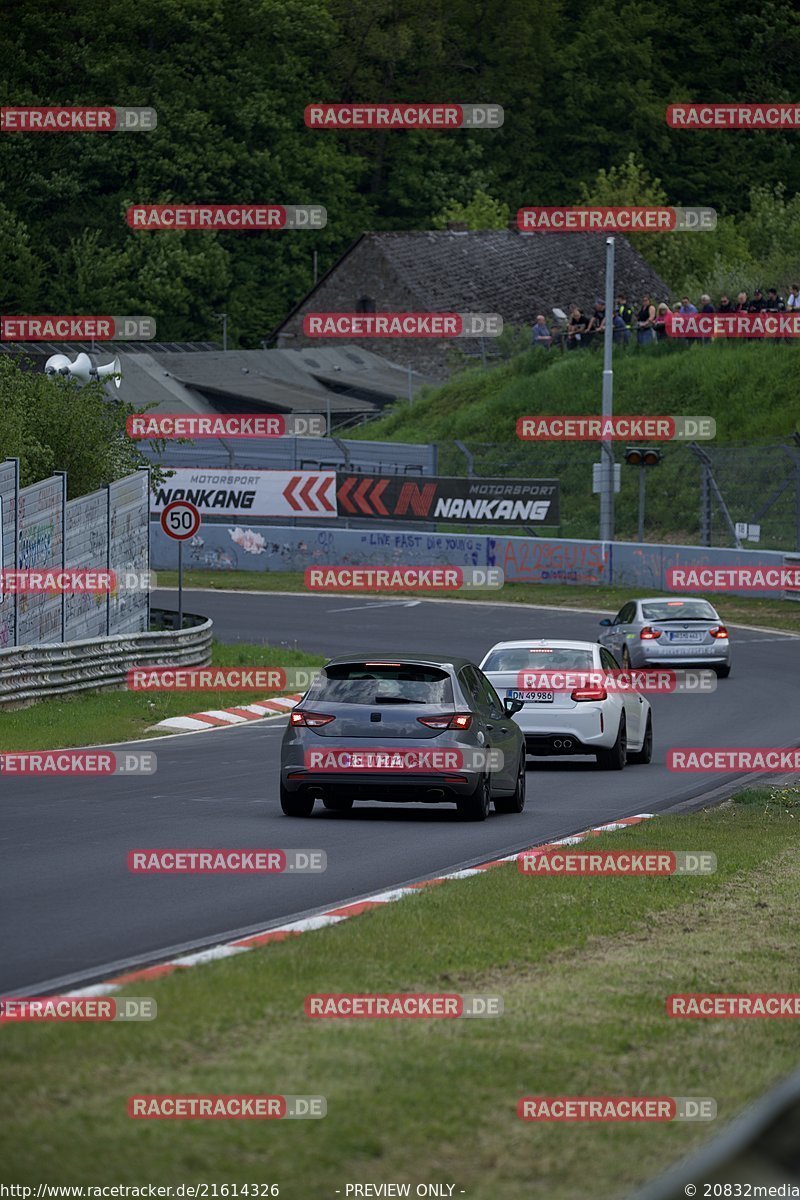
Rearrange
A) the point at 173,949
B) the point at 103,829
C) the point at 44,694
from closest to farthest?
the point at 173,949
the point at 103,829
the point at 44,694

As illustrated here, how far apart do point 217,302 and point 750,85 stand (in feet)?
99.2

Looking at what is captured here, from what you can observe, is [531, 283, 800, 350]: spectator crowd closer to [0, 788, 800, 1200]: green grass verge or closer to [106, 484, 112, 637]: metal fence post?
[106, 484, 112, 637]: metal fence post

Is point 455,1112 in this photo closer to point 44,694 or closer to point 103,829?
point 103,829

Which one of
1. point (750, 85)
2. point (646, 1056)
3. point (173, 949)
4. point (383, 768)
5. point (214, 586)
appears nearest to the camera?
point (646, 1056)

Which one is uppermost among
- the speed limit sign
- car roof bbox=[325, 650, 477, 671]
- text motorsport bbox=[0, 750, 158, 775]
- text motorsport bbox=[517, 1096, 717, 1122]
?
the speed limit sign

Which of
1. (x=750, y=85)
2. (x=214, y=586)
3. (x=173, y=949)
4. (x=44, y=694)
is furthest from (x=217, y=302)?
(x=173, y=949)

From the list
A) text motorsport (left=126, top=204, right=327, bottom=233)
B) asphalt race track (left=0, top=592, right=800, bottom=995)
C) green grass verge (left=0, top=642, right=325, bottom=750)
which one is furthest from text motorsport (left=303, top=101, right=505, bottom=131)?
asphalt race track (left=0, top=592, right=800, bottom=995)

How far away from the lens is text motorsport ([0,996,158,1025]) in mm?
7426

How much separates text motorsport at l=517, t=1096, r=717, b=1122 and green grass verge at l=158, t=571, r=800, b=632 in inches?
1412

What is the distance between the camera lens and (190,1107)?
610 cm

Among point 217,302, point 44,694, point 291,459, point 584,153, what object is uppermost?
point 584,153

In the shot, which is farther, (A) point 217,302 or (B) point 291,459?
(A) point 217,302

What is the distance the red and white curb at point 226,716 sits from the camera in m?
25.9

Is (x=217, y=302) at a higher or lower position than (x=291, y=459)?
higher
